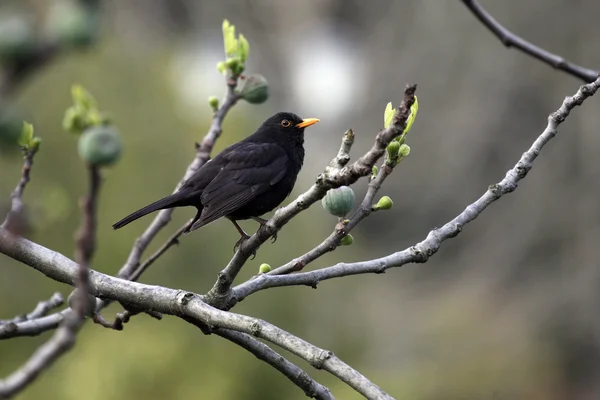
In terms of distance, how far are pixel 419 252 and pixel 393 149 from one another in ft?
1.10

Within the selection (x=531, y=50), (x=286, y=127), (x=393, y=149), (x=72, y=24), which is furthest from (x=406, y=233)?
(x=72, y=24)

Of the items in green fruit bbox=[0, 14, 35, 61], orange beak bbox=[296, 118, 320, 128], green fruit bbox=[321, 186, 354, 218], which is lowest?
green fruit bbox=[0, 14, 35, 61]

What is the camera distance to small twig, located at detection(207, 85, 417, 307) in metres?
1.56

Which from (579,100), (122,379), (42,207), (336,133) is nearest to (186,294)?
(42,207)

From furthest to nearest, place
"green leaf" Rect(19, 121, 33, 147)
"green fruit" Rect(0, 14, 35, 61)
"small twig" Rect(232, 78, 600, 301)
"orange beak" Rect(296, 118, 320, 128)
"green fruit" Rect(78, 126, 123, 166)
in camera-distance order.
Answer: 1. "orange beak" Rect(296, 118, 320, 128)
2. "green leaf" Rect(19, 121, 33, 147)
3. "small twig" Rect(232, 78, 600, 301)
4. "green fruit" Rect(78, 126, 123, 166)
5. "green fruit" Rect(0, 14, 35, 61)

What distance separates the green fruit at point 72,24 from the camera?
0.97m

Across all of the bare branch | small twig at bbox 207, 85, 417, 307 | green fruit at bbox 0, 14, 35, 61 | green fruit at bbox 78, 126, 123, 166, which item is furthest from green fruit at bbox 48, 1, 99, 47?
the bare branch

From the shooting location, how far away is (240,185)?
412cm

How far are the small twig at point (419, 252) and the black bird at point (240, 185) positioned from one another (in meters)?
1.20

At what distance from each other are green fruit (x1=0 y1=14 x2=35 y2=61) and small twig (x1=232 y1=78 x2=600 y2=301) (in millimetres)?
1465

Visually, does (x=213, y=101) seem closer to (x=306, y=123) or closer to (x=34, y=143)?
(x=34, y=143)

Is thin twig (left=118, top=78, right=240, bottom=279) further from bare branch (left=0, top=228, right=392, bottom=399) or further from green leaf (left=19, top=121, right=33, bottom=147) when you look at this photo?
bare branch (left=0, top=228, right=392, bottom=399)

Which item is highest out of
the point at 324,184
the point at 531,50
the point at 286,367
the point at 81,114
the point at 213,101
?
the point at 531,50

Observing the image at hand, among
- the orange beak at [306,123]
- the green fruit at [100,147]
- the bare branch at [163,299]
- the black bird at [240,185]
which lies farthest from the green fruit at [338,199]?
the orange beak at [306,123]
